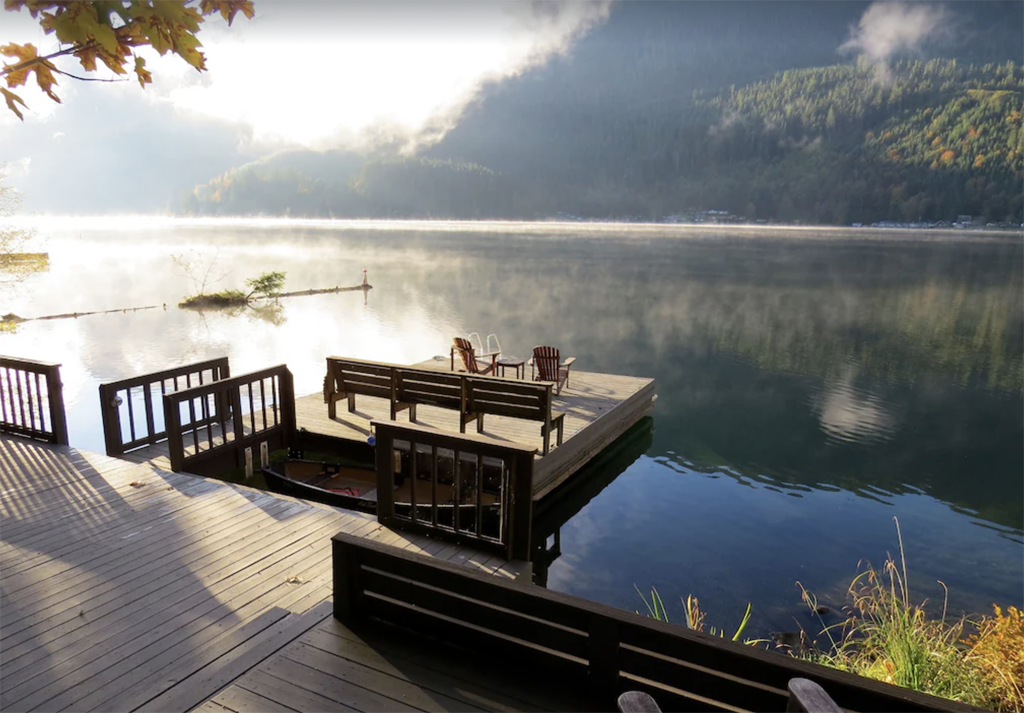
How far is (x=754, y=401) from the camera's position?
54.8 ft

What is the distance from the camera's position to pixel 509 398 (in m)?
8.11

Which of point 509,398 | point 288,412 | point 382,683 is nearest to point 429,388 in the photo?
point 509,398

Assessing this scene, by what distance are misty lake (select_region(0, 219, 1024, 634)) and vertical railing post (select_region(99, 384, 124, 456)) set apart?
510cm

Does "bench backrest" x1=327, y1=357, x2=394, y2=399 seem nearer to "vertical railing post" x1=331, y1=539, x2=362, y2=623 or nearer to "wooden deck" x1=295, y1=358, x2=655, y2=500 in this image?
"wooden deck" x1=295, y1=358, x2=655, y2=500


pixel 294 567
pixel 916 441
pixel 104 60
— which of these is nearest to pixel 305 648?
pixel 294 567

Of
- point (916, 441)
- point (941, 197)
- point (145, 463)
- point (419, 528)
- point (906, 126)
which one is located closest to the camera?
point (419, 528)

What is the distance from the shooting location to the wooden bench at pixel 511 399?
7.93 m

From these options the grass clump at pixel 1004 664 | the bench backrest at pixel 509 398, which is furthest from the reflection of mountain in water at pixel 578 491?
the grass clump at pixel 1004 664

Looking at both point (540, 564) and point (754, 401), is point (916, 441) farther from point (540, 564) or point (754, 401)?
point (540, 564)

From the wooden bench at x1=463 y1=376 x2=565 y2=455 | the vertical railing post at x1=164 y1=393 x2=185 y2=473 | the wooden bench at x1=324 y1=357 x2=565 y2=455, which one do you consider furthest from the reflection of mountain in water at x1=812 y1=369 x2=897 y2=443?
the vertical railing post at x1=164 y1=393 x2=185 y2=473

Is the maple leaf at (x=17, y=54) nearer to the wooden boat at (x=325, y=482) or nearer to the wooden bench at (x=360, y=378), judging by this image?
the wooden boat at (x=325, y=482)

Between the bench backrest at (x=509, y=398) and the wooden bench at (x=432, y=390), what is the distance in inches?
4.9

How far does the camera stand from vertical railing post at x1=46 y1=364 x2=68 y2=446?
22.7 feet

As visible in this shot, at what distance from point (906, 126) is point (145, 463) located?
231527 millimetres
